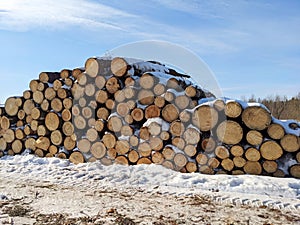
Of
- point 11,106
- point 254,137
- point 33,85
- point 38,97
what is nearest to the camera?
point 254,137

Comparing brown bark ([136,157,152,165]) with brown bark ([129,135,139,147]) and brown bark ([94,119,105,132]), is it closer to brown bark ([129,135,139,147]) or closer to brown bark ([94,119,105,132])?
brown bark ([129,135,139,147])

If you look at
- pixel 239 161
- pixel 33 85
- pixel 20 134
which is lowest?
pixel 239 161

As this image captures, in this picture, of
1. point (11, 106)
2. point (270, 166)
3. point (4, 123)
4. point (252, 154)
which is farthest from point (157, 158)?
point (4, 123)

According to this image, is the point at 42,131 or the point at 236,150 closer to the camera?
the point at 236,150

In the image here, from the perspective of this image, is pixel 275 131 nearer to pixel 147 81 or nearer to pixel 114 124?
pixel 147 81

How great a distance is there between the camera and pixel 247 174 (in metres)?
5.54

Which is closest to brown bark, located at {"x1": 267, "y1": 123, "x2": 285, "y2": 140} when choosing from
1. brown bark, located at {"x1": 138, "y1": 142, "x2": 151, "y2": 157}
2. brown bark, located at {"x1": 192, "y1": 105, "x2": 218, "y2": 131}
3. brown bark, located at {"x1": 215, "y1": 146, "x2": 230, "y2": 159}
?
brown bark, located at {"x1": 215, "y1": 146, "x2": 230, "y2": 159}

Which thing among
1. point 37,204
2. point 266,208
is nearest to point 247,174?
point 266,208

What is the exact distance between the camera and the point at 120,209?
4.12 metres

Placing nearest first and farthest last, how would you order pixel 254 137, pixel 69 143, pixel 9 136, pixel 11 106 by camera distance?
pixel 254 137 < pixel 69 143 < pixel 9 136 < pixel 11 106

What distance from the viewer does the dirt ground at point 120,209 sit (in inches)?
146

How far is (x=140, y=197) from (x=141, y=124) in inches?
89.8

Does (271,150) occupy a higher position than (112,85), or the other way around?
(112,85)

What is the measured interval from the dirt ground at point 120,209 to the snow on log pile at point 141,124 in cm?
129
